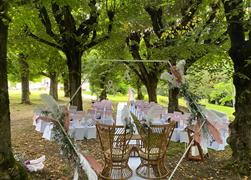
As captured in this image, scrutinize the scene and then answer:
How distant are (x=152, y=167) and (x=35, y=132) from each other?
17.7ft

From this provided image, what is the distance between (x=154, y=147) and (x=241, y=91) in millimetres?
2094

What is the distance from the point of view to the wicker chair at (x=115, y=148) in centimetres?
467

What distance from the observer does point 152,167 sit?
5.11 meters

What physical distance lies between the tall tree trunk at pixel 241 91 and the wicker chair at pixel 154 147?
149 cm

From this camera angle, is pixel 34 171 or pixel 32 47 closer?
pixel 34 171

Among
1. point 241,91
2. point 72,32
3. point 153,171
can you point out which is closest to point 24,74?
point 72,32

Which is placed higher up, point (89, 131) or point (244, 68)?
point (244, 68)

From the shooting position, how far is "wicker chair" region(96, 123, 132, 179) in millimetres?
4668

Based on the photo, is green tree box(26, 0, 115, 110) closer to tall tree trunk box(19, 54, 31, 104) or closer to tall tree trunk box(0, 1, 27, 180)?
tall tree trunk box(0, 1, 27, 180)

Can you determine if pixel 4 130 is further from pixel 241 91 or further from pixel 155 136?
pixel 241 91

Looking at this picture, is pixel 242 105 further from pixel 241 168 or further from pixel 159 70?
pixel 159 70

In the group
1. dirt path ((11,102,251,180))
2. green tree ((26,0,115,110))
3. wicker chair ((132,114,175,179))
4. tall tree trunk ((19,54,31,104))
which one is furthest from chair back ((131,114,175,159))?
tall tree trunk ((19,54,31,104))

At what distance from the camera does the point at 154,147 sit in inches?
193

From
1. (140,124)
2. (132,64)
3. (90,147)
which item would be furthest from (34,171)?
(132,64)
